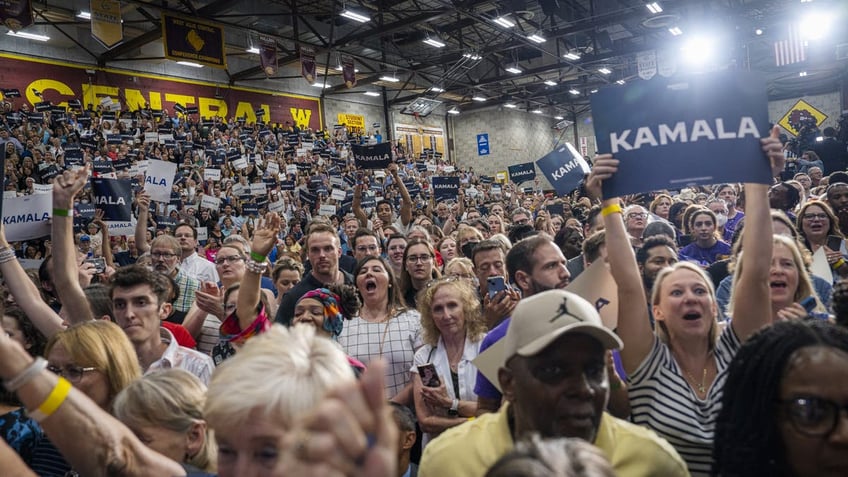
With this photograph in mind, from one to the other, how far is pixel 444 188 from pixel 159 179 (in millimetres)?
4635

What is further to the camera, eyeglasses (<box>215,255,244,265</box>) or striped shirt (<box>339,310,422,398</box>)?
eyeglasses (<box>215,255,244,265</box>)

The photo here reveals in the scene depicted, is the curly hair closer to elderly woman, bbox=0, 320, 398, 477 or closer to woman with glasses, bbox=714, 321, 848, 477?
woman with glasses, bbox=714, 321, 848, 477

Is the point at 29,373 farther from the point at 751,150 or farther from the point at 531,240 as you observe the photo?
the point at 751,150

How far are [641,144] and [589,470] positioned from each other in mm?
1988

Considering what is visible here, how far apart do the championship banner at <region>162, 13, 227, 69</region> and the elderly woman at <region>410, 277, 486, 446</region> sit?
533 inches

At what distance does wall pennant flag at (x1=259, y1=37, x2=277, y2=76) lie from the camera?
17.2 meters

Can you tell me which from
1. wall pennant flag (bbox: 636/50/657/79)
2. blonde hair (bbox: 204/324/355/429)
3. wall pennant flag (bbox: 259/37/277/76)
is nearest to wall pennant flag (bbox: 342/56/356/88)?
wall pennant flag (bbox: 259/37/277/76)

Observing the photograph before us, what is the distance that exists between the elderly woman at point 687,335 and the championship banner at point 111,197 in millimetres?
5578

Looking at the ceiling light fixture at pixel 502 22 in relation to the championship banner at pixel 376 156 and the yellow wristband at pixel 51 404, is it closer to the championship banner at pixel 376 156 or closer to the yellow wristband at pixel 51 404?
the championship banner at pixel 376 156

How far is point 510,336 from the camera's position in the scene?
1798 mm

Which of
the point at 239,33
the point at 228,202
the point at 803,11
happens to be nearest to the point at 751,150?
the point at 228,202

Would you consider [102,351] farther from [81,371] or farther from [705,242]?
[705,242]

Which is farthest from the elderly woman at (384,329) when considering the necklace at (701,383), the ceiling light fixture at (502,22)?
the ceiling light fixture at (502,22)

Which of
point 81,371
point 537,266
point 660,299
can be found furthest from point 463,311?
point 81,371
